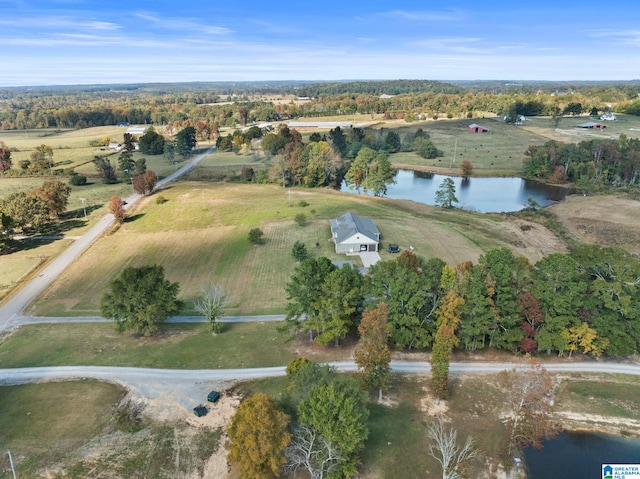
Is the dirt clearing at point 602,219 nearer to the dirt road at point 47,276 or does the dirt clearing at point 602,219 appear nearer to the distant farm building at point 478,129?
the dirt road at point 47,276

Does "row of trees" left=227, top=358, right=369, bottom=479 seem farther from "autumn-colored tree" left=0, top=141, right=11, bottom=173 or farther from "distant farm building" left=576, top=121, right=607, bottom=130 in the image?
"distant farm building" left=576, top=121, right=607, bottom=130

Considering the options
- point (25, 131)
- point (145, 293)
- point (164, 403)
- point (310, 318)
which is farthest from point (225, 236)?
point (25, 131)

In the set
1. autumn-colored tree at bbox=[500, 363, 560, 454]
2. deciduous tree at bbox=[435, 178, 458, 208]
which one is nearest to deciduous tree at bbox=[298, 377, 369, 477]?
autumn-colored tree at bbox=[500, 363, 560, 454]

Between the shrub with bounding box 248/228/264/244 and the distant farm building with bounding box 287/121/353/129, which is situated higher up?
the distant farm building with bounding box 287/121/353/129

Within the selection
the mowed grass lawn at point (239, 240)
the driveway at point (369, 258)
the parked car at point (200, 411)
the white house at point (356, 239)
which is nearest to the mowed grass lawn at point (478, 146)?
the mowed grass lawn at point (239, 240)

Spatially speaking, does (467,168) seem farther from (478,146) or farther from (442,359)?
(442,359)

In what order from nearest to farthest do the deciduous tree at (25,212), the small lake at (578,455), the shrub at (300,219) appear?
the small lake at (578,455) → the deciduous tree at (25,212) → the shrub at (300,219)

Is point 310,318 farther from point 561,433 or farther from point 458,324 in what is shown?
point 561,433

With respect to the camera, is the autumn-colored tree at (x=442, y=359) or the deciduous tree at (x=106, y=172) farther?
the deciduous tree at (x=106, y=172)
